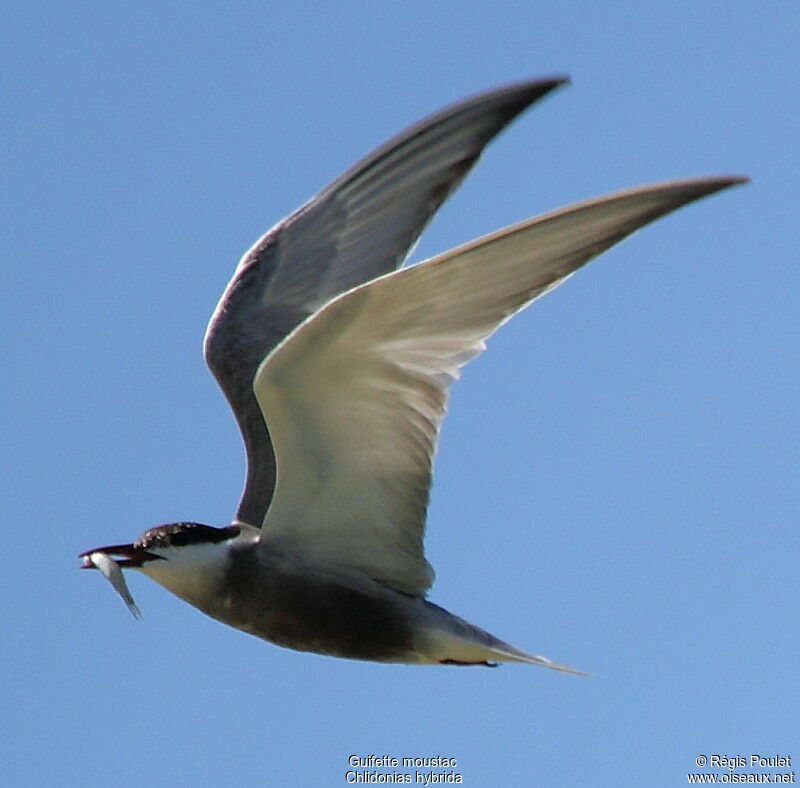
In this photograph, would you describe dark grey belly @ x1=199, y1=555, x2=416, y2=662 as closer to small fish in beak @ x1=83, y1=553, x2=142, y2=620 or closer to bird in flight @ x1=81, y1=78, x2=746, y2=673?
bird in flight @ x1=81, y1=78, x2=746, y2=673

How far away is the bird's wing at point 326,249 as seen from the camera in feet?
26.9

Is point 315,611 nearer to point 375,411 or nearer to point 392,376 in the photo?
point 375,411

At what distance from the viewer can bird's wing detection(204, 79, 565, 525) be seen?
821cm

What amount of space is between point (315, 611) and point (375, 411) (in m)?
1.05

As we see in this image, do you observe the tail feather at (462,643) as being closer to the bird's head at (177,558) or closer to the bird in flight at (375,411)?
the bird in flight at (375,411)

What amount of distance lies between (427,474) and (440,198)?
195cm

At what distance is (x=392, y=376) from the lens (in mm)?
6801

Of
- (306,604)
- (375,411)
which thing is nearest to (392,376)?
(375,411)

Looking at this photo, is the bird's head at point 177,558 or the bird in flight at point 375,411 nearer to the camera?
the bird in flight at point 375,411

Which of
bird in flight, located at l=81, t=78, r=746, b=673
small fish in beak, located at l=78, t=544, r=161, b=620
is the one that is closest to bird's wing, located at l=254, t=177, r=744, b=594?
bird in flight, located at l=81, t=78, r=746, b=673

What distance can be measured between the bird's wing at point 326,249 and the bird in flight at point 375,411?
0.04ft

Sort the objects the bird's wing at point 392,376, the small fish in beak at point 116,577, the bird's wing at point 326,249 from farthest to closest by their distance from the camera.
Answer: the bird's wing at point 326,249, the small fish in beak at point 116,577, the bird's wing at point 392,376

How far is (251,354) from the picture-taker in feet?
29.3

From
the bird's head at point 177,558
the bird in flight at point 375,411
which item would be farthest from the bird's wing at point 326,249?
the bird's head at point 177,558
